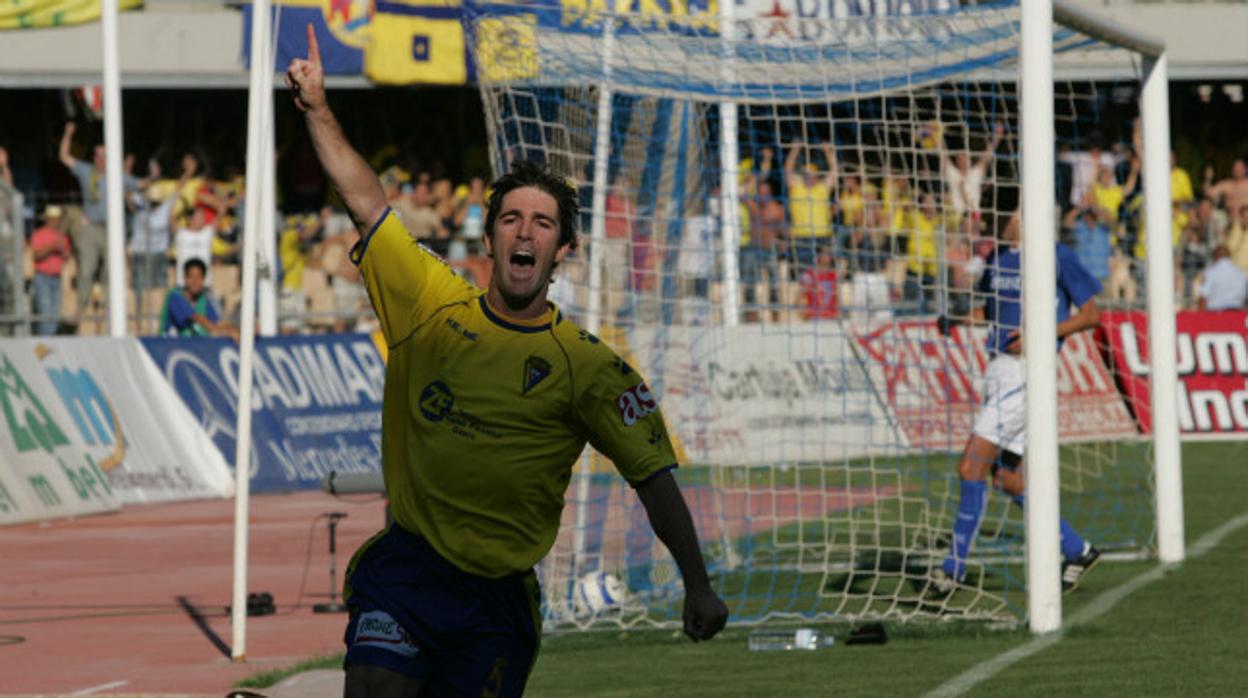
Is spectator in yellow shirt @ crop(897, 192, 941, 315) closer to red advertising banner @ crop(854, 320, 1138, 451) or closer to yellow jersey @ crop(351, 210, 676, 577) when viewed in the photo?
A: red advertising banner @ crop(854, 320, 1138, 451)

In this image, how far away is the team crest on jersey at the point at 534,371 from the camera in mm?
6492

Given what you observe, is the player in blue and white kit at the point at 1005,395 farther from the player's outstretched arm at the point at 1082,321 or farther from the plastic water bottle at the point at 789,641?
the plastic water bottle at the point at 789,641

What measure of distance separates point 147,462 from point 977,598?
36.1 feet

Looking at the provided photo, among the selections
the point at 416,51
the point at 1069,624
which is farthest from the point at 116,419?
the point at 416,51

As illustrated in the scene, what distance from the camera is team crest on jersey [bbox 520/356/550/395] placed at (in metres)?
6.49

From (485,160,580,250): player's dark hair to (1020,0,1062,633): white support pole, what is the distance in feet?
20.3

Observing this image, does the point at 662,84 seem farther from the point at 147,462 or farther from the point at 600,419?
the point at 147,462

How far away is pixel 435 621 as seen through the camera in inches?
251

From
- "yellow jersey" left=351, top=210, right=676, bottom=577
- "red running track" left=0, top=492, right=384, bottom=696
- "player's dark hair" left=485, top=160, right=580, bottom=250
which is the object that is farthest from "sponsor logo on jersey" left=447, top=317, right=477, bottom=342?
"red running track" left=0, top=492, right=384, bottom=696

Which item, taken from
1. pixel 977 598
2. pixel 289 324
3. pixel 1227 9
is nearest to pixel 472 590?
pixel 977 598

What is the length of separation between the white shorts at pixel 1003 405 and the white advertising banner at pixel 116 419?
9156mm

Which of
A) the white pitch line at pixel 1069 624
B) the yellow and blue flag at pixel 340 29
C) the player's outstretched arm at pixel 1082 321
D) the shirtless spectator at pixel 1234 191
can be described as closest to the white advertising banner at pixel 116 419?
the yellow and blue flag at pixel 340 29

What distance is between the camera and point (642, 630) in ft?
42.3

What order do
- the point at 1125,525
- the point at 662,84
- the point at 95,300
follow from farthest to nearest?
the point at 95,300 → the point at 1125,525 → the point at 662,84
